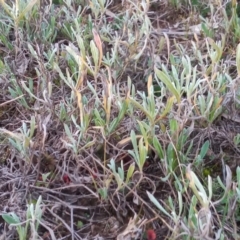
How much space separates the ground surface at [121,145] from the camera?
116 cm

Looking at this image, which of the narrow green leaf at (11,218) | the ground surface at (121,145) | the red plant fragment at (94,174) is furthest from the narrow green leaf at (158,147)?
the narrow green leaf at (11,218)

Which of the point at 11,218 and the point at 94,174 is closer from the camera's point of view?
the point at 11,218

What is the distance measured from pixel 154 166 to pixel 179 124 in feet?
0.43

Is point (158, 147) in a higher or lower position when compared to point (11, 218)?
higher

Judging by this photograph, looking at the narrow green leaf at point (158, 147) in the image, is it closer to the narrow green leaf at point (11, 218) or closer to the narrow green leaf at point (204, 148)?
the narrow green leaf at point (204, 148)

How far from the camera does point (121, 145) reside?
1312 mm

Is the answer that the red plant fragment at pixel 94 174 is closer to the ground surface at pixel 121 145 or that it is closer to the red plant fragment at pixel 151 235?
the ground surface at pixel 121 145

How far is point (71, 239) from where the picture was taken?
118cm

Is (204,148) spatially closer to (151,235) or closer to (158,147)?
(158,147)

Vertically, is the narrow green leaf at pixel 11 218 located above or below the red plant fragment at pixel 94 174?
below

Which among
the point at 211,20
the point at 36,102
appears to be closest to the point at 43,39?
the point at 36,102

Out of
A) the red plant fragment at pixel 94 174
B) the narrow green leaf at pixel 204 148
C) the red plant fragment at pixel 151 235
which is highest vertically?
the narrow green leaf at pixel 204 148

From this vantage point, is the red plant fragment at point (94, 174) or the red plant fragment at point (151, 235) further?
the red plant fragment at point (94, 174)

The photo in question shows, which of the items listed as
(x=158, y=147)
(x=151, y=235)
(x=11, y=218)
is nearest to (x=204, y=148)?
(x=158, y=147)
